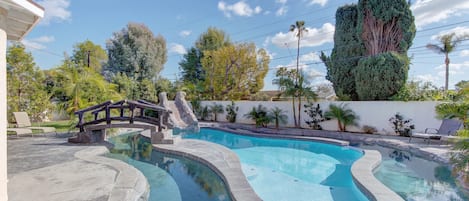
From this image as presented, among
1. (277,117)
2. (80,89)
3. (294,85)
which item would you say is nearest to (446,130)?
(294,85)

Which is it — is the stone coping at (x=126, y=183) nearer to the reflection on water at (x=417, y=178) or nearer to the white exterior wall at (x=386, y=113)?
the reflection on water at (x=417, y=178)

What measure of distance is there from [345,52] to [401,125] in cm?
616

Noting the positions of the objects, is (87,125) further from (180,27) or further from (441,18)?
(180,27)

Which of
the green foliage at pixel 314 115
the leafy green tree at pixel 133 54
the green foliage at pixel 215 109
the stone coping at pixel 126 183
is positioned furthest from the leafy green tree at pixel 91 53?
the stone coping at pixel 126 183

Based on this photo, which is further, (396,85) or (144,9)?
(144,9)

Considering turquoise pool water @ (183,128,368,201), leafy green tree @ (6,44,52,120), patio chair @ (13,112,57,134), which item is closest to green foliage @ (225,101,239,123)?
turquoise pool water @ (183,128,368,201)

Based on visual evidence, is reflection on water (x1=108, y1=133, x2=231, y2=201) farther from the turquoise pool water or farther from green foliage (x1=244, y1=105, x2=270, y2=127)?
green foliage (x1=244, y1=105, x2=270, y2=127)

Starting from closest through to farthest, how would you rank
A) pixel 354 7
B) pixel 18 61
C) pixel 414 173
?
1. pixel 414 173
2. pixel 18 61
3. pixel 354 7

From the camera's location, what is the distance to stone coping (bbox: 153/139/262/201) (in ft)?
15.5

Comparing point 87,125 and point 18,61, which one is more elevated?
point 18,61

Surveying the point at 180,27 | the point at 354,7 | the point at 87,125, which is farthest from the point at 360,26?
the point at 180,27

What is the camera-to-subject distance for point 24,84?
13391mm

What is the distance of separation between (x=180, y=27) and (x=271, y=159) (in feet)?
89.4

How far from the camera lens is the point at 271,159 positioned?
909cm
